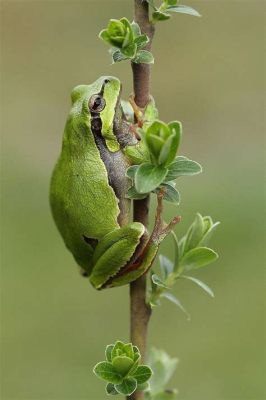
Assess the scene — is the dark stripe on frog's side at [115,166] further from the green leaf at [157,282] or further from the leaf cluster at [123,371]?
the leaf cluster at [123,371]

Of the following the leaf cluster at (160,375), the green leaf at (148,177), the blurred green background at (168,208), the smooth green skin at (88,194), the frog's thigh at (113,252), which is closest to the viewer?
the green leaf at (148,177)

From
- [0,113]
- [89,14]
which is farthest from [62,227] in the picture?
[89,14]

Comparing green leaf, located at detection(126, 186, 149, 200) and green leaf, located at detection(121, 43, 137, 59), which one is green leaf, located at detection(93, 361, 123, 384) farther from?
green leaf, located at detection(121, 43, 137, 59)

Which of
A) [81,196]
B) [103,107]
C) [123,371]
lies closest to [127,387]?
[123,371]

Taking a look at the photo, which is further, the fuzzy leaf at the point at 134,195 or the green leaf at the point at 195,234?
the green leaf at the point at 195,234

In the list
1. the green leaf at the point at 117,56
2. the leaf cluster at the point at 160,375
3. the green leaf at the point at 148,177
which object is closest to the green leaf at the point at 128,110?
the green leaf at the point at 117,56

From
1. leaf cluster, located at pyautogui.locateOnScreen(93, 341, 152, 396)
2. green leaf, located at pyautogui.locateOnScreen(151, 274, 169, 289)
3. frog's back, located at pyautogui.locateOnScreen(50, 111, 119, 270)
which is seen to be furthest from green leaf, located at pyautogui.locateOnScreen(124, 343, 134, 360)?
frog's back, located at pyautogui.locateOnScreen(50, 111, 119, 270)

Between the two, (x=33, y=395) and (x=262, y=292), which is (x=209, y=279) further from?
(x=33, y=395)
